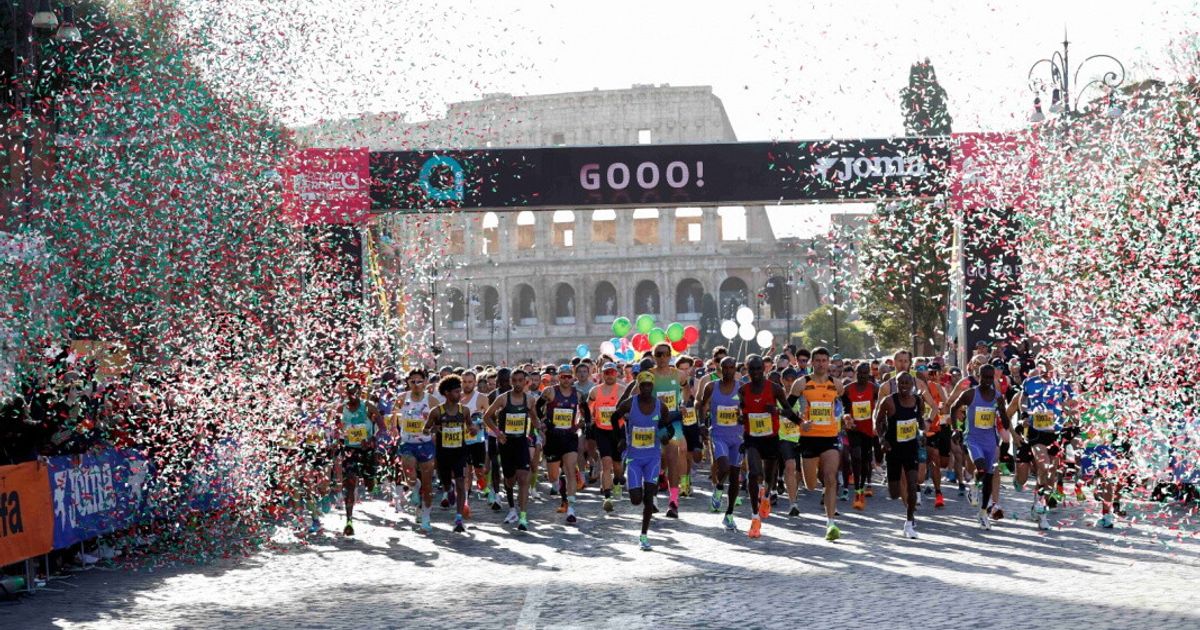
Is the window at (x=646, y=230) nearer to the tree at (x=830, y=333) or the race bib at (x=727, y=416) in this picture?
the tree at (x=830, y=333)

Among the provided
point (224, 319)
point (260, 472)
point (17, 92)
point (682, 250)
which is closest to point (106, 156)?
point (17, 92)

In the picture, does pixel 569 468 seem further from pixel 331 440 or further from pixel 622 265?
pixel 622 265

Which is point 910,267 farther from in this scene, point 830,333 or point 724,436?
point 830,333

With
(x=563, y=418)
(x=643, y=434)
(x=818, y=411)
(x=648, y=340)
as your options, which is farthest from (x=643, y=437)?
(x=648, y=340)

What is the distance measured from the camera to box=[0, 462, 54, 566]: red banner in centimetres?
1170

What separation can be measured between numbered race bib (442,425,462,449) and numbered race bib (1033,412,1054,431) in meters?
5.72

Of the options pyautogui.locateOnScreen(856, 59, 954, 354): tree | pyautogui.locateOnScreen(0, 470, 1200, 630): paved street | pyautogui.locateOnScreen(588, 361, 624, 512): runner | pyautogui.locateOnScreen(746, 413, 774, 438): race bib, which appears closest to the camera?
pyautogui.locateOnScreen(0, 470, 1200, 630): paved street

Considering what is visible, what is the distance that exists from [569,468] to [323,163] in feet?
31.2

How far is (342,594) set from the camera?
A: 1120 centimetres

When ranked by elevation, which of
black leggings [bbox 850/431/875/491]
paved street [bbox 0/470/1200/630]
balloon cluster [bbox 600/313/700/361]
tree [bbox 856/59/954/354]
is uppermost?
tree [bbox 856/59/954/354]

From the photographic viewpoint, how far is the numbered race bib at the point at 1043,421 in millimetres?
16062

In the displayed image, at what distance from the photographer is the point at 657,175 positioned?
1087 inches

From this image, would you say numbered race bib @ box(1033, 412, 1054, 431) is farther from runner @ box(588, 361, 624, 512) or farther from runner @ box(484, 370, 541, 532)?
runner @ box(484, 370, 541, 532)

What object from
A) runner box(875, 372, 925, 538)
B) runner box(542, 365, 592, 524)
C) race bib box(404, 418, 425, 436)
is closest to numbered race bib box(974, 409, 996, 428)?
runner box(875, 372, 925, 538)
